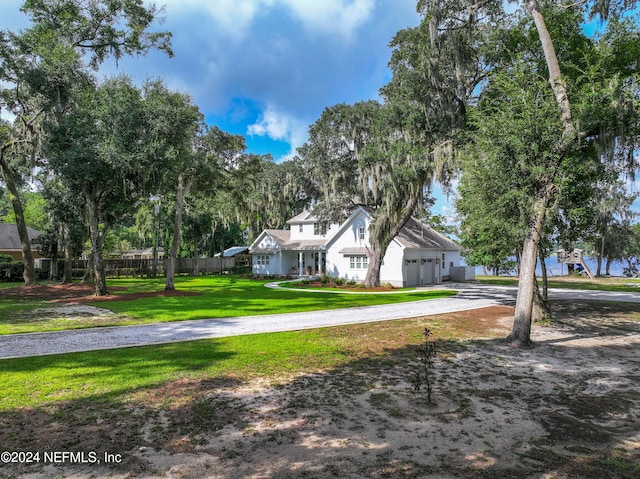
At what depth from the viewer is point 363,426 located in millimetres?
4625

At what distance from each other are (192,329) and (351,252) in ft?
59.8

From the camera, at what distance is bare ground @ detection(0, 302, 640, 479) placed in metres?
3.69

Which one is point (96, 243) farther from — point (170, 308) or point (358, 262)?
point (358, 262)

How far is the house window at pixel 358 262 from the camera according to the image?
90.7ft

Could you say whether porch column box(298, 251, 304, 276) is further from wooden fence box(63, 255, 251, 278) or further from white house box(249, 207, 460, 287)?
wooden fence box(63, 255, 251, 278)

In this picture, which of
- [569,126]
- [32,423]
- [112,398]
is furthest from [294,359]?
[569,126]

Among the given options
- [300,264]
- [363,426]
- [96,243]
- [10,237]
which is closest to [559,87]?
[363,426]

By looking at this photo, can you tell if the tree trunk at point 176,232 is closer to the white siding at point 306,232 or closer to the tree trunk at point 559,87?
the white siding at point 306,232

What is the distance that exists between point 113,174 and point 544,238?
1791 cm

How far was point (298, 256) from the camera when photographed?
35688mm

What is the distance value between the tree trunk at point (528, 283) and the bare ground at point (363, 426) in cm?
177

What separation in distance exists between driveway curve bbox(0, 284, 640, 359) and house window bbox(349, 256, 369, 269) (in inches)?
454

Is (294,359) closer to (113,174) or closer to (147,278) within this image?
(113,174)

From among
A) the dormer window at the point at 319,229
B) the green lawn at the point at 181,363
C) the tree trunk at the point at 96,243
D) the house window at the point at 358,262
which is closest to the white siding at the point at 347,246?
the house window at the point at 358,262
